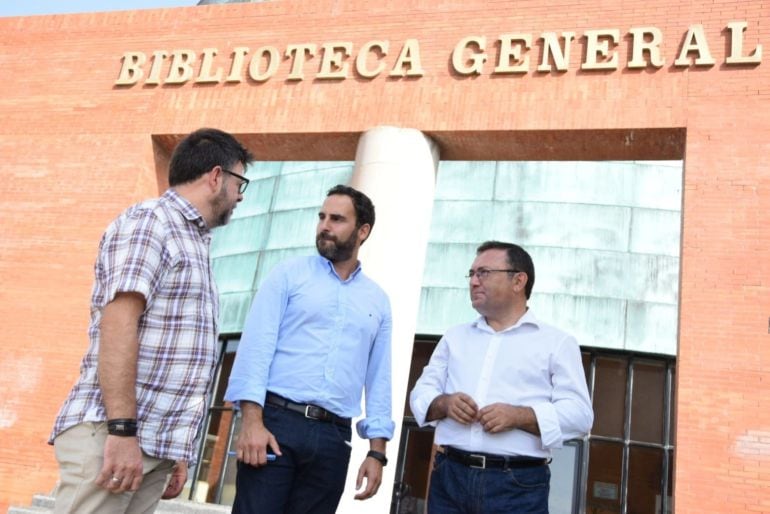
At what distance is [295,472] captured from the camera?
3432mm

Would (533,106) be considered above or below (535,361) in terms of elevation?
above

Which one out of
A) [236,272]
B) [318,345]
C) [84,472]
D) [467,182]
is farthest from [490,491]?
[236,272]

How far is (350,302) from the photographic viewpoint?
12.6ft

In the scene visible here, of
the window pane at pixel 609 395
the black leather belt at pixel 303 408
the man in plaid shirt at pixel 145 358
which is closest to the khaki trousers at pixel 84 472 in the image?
the man in plaid shirt at pixel 145 358

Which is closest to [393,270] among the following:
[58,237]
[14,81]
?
[58,237]

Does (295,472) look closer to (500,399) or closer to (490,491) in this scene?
(490,491)

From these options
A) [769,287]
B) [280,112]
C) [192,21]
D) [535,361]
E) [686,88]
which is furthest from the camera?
[192,21]

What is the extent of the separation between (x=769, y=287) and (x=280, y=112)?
235 inches

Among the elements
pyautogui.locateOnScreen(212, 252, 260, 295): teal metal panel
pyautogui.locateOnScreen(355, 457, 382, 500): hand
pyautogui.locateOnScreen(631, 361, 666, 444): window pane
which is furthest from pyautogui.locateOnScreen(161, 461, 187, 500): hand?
pyautogui.locateOnScreen(212, 252, 260, 295): teal metal panel

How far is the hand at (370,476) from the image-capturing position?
3.61 m

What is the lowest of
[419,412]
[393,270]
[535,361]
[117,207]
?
[419,412]

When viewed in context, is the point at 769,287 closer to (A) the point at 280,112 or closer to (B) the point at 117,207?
(A) the point at 280,112

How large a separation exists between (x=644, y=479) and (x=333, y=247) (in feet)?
45.6

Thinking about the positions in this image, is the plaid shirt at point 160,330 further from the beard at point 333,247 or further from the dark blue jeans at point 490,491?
the dark blue jeans at point 490,491
